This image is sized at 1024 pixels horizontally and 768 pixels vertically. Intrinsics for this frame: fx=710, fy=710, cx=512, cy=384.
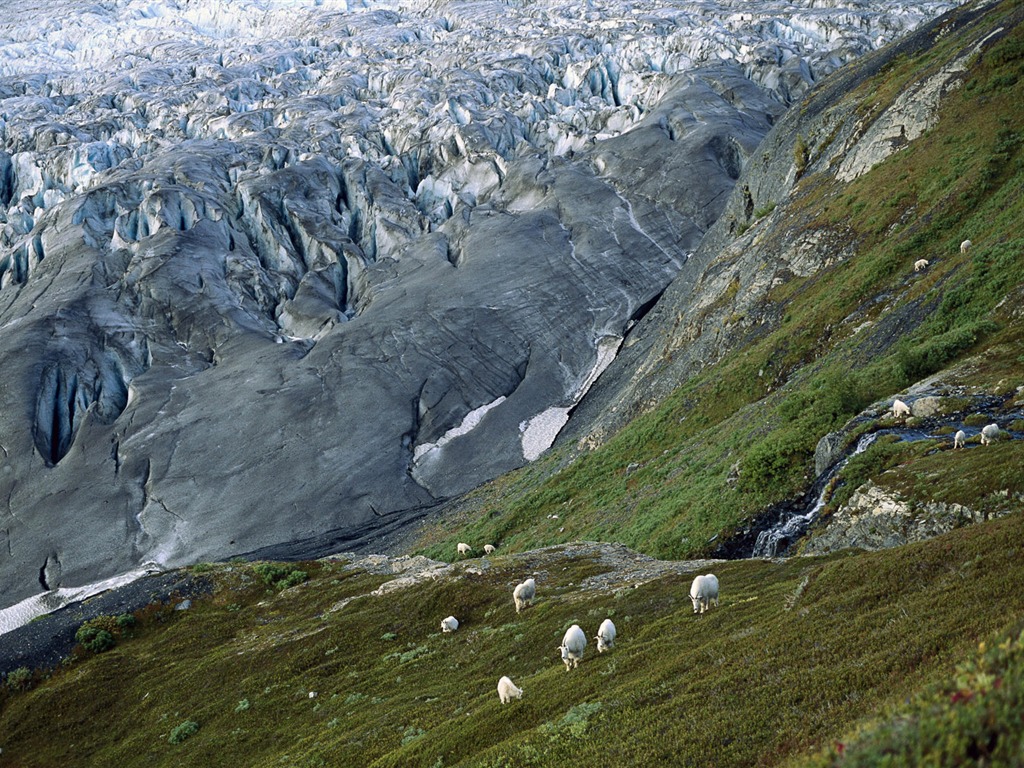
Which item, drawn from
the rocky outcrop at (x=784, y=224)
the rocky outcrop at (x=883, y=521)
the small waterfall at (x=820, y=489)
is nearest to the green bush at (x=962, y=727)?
the rocky outcrop at (x=883, y=521)

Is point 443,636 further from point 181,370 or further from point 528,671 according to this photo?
point 181,370

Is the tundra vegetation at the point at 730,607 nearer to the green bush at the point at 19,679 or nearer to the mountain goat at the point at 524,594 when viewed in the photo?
the green bush at the point at 19,679

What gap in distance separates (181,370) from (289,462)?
30197 millimetres

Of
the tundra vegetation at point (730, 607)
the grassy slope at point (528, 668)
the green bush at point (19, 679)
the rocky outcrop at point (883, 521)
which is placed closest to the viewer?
the tundra vegetation at point (730, 607)

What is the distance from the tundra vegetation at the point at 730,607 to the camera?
11.8 meters

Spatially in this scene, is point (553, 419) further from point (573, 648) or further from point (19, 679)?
point (573, 648)

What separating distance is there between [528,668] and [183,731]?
15549 mm

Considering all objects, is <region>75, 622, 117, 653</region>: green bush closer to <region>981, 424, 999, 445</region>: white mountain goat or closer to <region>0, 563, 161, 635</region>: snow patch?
<region>981, 424, 999, 445</region>: white mountain goat

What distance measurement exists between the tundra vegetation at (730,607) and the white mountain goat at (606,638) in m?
0.26

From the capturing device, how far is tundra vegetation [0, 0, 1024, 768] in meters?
11.8

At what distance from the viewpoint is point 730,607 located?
19.7 m

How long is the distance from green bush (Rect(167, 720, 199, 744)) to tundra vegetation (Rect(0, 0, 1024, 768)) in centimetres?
14

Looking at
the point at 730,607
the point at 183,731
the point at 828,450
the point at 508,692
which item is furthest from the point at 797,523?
the point at 183,731

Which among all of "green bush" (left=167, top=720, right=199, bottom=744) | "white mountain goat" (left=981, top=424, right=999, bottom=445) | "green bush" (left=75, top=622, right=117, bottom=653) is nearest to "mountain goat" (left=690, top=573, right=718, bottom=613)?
"white mountain goat" (left=981, top=424, right=999, bottom=445)
